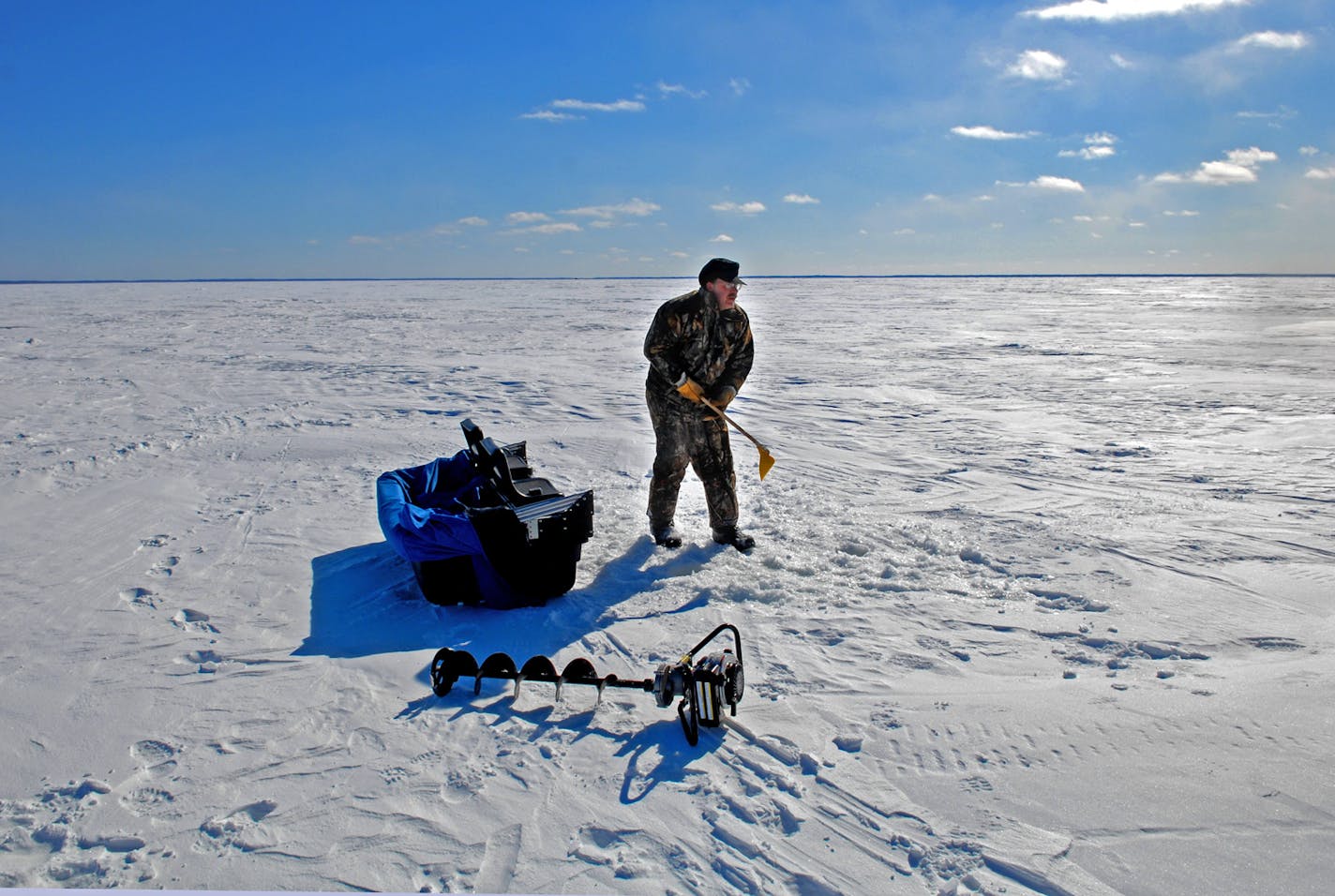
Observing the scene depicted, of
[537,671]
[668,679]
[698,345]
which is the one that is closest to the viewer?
[668,679]

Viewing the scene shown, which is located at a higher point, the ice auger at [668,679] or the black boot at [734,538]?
the black boot at [734,538]

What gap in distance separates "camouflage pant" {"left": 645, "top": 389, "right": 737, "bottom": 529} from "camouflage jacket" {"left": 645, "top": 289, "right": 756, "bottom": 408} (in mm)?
110

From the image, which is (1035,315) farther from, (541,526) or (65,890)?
(65,890)

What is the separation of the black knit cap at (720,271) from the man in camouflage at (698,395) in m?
0.02

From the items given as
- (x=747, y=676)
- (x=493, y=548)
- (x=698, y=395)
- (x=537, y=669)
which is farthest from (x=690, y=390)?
(x=537, y=669)

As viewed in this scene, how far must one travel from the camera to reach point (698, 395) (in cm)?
431

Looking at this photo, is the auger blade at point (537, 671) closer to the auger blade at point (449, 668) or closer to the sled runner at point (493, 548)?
the auger blade at point (449, 668)

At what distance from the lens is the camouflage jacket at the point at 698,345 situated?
436 centimetres

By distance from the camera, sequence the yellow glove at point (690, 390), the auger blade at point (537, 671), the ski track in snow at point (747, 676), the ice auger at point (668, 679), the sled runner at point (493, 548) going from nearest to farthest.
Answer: the ski track in snow at point (747, 676)
the ice auger at point (668, 679)
the auger blade at point (537, 671)
the sled runner at point (493, 548)
the yellow glove at point (690, 390)

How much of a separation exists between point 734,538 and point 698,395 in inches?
32.2

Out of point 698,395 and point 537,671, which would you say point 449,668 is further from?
point 698,395

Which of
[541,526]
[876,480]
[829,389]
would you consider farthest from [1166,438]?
[541,526]

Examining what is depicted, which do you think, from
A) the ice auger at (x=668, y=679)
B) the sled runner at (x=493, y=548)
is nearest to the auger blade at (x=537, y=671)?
the ice auger at (x=668, y=679)

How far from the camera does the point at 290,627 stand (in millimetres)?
3488
